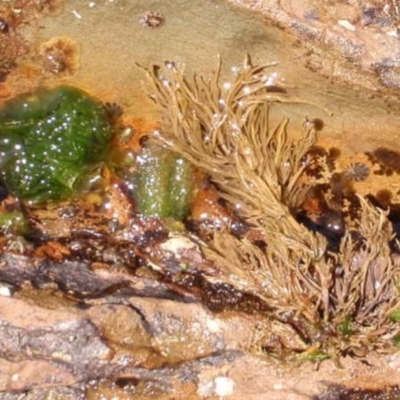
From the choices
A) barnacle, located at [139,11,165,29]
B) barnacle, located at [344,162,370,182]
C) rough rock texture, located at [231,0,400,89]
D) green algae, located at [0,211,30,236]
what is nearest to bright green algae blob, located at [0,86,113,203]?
green algae, located at [0,211,30,236]

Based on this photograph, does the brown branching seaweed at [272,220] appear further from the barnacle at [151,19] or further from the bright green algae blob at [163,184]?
the barnacle at [151,19]

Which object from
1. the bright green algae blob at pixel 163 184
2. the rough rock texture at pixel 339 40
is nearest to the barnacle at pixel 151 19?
the rough rock texture at pixel 339 40

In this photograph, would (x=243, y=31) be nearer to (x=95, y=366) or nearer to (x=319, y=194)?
(x=319, y=194)

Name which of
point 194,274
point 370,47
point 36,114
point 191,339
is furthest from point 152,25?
point 191,339

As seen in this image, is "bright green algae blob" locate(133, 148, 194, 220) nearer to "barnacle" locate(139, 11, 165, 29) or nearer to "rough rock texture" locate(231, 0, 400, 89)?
"barnacle" locate(139, 11, 165, 29)

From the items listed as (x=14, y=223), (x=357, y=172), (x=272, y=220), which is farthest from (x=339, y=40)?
(x=14, y=223)

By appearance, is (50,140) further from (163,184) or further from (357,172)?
(357,172)
